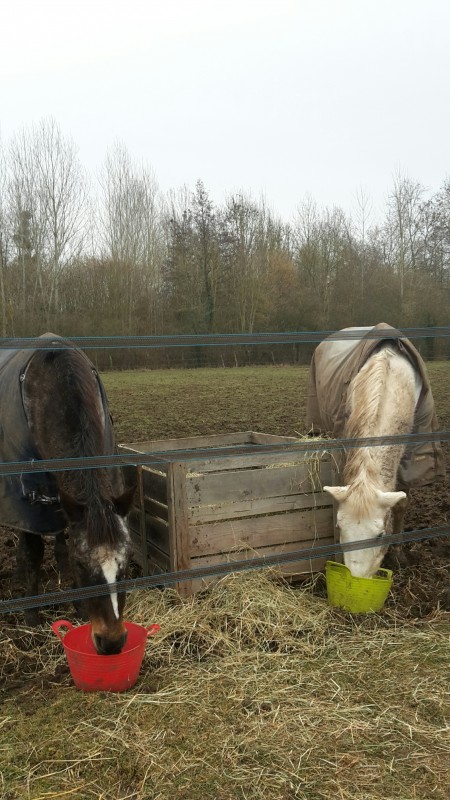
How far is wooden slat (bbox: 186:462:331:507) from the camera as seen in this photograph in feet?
11.4

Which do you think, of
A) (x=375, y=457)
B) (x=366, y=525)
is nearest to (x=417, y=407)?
(x=375, y=457)

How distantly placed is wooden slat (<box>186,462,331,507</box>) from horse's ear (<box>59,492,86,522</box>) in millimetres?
943

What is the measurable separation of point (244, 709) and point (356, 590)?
111 cm

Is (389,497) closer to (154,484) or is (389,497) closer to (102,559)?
(154,484)

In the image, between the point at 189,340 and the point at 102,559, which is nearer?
the point at 102,559

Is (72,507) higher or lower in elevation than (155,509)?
higher

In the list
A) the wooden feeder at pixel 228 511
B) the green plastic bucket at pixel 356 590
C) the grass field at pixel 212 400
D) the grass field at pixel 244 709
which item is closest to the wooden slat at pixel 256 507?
the wooden feeder at pixel 228 511

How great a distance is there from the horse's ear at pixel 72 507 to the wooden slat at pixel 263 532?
39.5 inches

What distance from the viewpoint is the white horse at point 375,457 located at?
3316 mm

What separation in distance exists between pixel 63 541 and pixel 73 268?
22.6 m

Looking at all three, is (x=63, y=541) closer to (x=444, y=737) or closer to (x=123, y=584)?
(x=123, y=584)

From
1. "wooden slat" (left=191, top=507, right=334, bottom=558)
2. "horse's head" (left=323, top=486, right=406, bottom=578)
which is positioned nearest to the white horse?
"horse's head" (left=323, top=486, right=406, bottom=578)

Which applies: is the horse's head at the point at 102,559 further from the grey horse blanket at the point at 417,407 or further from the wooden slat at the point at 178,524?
the grey horse blanket at the point at 417,407

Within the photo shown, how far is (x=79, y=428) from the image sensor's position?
2861mm
